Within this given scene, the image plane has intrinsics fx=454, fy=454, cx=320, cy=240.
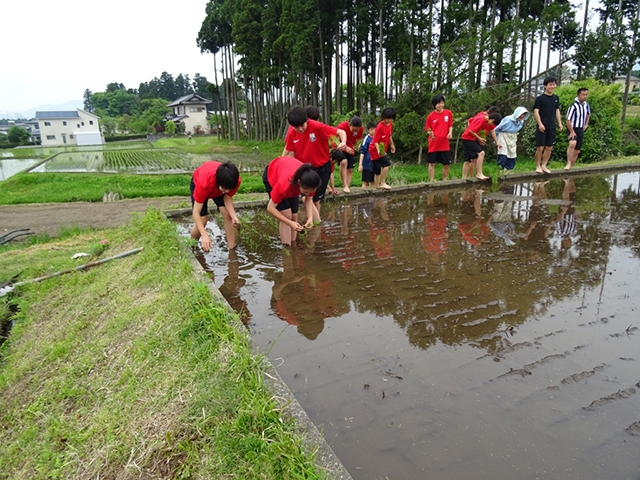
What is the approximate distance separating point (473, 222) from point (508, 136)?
408 centimetres

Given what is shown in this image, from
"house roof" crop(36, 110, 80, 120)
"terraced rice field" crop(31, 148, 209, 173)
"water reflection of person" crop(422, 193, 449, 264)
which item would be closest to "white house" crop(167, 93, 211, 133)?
"house roof" crop(36, 110, 80, 120)

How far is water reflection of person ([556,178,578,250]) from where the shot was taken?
5054 mm

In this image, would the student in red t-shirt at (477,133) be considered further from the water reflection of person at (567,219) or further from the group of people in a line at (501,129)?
the water reflection of person at (567,219)

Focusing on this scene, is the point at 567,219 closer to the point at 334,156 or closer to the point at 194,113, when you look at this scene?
the point at 334,156

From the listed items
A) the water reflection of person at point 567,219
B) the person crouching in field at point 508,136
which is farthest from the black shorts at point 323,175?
the person crouching in field at point 508,136

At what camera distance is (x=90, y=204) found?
9.61 m

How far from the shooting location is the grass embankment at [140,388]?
7.09 feet

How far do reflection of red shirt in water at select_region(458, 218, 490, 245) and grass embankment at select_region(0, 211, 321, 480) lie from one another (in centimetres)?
313

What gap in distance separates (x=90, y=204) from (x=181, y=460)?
8.71m

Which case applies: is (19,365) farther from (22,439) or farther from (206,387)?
(206,387)

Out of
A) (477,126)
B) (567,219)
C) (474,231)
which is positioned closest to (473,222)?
(474,231)

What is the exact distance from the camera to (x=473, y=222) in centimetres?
600

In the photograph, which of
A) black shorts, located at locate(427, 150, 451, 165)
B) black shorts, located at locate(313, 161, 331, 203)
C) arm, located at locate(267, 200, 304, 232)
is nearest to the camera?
arm, located at locate(267, 200, 304, 232)

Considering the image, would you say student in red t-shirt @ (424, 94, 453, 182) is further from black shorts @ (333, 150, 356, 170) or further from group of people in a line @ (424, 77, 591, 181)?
black shorts @ (333, 150, 356, 170)
